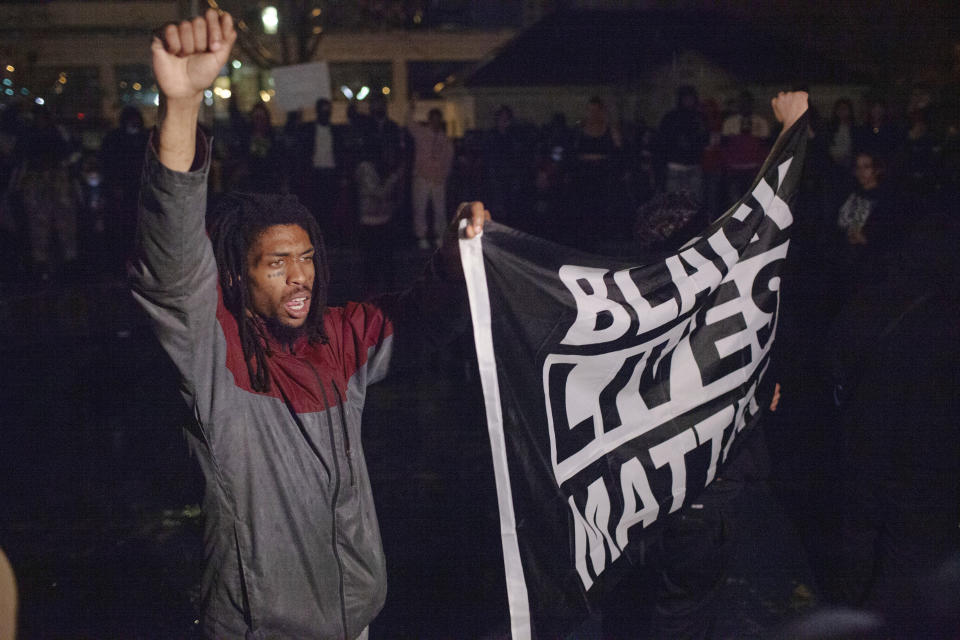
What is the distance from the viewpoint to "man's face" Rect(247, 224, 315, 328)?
232cm

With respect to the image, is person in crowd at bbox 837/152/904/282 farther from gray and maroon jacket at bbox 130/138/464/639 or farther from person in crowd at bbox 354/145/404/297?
gray and maroon jacket at bbox 130/138/464/639

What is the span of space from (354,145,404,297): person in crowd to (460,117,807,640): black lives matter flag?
25.6ft

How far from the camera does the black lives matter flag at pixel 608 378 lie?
102 inches

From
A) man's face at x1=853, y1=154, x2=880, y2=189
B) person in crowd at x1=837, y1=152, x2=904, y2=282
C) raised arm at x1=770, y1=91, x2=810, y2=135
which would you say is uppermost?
raised arm at x1=770, y1=91, x2=810, y2=135

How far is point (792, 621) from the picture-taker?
3658mm

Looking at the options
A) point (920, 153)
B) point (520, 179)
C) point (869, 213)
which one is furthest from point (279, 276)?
point (920, 153)

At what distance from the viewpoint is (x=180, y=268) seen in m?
1.88

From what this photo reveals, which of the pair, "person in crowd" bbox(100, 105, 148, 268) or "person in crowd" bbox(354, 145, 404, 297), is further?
"person in crowd" bbox(354, 145, 404, 297)

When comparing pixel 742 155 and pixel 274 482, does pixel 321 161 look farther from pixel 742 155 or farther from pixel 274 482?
pixel 274 482

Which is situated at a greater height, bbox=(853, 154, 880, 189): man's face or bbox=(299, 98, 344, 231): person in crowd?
bbox=(299, 98, 344, 231): person in crowd

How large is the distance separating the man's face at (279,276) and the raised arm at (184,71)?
1.65 ft

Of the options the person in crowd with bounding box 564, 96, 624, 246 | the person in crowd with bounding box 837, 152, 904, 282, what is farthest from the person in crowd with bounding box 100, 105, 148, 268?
the person in crowd with bounding box 837, 152, 904, 282

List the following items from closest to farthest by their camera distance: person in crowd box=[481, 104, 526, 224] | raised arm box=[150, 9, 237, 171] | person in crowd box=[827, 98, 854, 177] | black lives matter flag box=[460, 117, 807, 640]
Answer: raised arm box=[150, 9, 237, 171], black lives matter flag box=[460, 117, 807, 640], person in crowd box=[481, 104, 526, 224], person in crowd box=[827, 98, 854, 177]

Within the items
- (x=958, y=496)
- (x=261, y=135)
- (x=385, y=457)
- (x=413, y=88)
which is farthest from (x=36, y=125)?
(x=413, y=88)
